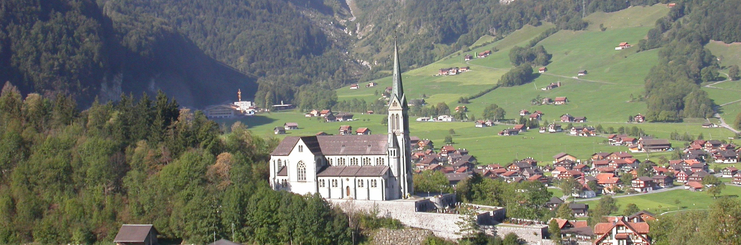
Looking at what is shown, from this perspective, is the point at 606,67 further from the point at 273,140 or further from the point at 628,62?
the point at 273,140

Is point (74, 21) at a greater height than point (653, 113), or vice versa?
point (74, 21)

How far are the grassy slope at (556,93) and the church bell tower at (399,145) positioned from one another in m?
45.6

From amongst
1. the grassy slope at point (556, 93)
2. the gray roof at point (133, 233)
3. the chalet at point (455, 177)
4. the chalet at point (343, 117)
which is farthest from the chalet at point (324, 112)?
the gray roof at point (133, 233)

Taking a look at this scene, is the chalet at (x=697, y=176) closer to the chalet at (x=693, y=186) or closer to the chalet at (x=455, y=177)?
the chalet at (x=693, y=186)

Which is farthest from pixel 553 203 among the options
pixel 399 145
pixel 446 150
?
pixel 446 150

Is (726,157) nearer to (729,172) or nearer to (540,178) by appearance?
(729,172)

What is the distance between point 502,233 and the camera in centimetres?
5991

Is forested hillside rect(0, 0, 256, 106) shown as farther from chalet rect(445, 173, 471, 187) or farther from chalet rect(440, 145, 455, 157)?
chalet rect(445, 173, 471, 187)

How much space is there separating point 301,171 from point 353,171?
375 cm

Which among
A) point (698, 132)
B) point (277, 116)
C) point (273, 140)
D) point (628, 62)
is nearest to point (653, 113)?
point (698, 132)

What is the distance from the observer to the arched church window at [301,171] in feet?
218

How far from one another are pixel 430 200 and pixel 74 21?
85308mm

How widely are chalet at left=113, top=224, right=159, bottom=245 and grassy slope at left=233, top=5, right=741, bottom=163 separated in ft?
182

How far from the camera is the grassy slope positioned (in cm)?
12150
